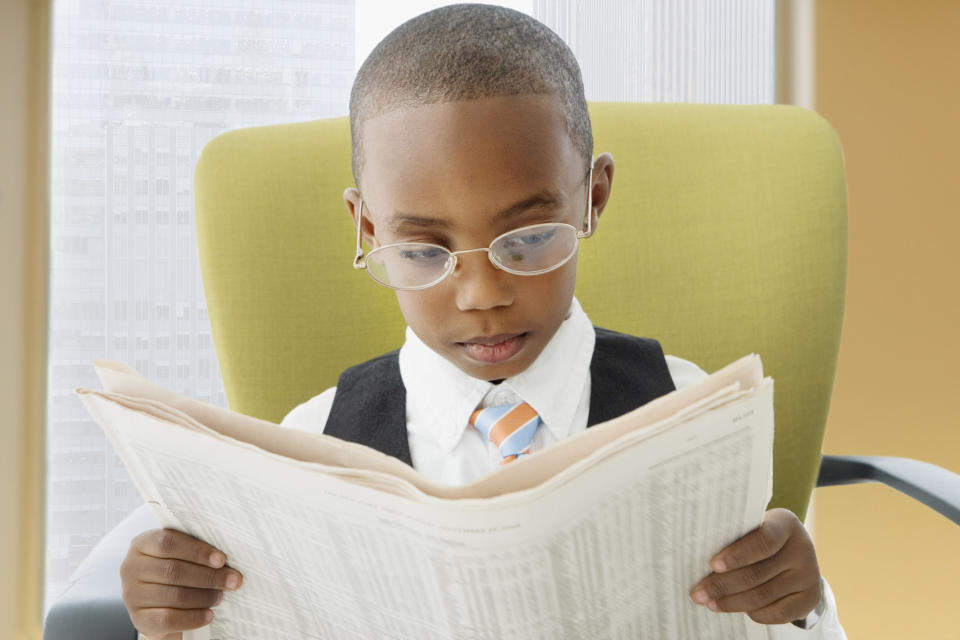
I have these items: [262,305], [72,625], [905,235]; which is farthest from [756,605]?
[905,235]

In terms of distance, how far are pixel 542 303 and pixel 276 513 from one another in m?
0.30

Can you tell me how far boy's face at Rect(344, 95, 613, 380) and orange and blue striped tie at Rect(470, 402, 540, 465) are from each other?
69 mm

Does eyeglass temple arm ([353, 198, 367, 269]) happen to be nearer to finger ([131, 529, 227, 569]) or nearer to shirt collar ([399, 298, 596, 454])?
shirt collar ([399, 298, 596, 454])

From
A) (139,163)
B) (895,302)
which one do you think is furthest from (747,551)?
(139,163)

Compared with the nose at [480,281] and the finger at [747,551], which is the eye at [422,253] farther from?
the finger at [747,551]

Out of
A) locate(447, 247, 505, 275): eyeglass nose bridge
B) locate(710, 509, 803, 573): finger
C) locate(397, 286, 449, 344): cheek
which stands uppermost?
locate(447, 247, 505, 275): eyeglass nose bridge

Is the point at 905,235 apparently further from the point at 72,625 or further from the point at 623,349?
the point at 72,625

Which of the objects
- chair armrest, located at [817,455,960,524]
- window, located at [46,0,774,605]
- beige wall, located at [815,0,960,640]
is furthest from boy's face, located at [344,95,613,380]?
beige wall, located at [815,0,960,640]

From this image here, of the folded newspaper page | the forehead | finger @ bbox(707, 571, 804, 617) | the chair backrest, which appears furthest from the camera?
the chair backrest

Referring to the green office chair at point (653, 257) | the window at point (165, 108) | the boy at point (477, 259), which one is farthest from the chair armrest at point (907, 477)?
the window at point (165, 108)

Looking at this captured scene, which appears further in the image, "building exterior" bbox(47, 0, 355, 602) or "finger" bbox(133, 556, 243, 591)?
"building exterior" bbox(47, 0, 355, 602)

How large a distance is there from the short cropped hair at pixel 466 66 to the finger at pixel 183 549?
354 mm

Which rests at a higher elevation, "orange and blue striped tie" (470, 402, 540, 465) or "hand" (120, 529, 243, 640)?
"orange and blue striped tie" (470, 402, 540, 465)

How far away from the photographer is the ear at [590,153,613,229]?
744 mm
